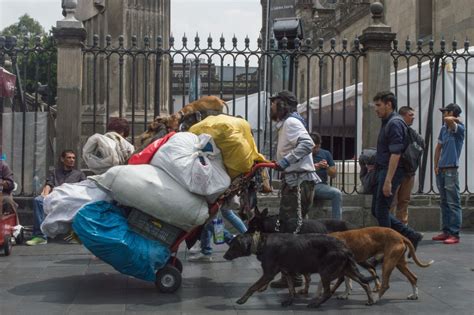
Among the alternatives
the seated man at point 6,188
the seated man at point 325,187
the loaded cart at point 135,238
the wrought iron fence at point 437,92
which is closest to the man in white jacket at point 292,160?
the loaded cart at point 135,238

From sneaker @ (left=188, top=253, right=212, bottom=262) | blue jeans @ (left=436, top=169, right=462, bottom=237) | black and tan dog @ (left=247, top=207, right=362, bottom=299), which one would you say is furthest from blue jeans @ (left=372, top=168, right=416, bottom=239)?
blue jeans @ (left=436, top=169, right=462, bottom=237)

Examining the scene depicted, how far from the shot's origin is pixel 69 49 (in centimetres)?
1095

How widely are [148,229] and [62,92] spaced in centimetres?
490

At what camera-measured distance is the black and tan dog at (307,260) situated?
6.17 m

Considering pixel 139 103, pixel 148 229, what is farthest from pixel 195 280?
pixel 139 103

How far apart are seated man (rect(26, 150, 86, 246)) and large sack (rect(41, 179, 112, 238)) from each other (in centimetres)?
306

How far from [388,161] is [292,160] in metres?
1.41

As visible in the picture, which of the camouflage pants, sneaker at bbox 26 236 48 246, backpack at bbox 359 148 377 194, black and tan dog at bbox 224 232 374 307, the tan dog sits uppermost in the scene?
the tan dog

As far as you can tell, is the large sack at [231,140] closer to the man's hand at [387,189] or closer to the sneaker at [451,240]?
the man's hand at [387,189]

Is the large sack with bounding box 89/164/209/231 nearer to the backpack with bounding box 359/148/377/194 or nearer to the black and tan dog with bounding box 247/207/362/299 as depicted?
the black and tan dog with bounding box 247/207/362/299

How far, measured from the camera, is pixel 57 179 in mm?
10078

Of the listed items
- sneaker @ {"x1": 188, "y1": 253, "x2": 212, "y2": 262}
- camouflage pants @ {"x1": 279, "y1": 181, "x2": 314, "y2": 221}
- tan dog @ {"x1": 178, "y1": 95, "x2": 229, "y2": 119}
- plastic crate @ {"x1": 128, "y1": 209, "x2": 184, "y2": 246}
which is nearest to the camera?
plastic crate @ {"x1": 128, "y1": 209, "x2": 184, "y2": 246}

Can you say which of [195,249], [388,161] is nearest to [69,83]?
[195,249]

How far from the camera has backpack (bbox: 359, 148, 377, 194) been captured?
8141mm
